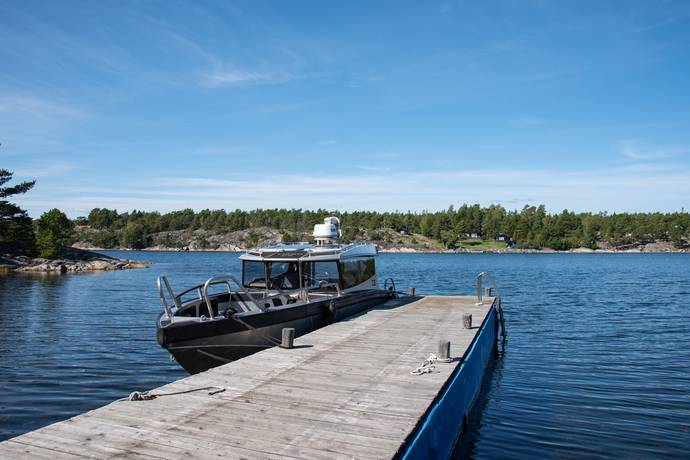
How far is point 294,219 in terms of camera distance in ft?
638

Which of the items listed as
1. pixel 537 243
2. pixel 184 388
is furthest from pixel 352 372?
pixel 537 243

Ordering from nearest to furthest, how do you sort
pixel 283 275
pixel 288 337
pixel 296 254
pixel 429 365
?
pixel 429 365 → pixel 288 337 → pixel 296 254 → pixel 283 275

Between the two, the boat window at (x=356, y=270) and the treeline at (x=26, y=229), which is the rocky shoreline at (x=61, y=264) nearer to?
the treeline at (x=26, y=229)

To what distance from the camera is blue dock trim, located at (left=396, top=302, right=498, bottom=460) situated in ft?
24.6

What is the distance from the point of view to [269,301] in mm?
16016

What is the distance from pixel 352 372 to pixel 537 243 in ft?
601

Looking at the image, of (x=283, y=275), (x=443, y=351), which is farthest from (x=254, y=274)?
(x=443, y=351)

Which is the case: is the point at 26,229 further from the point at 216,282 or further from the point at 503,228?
the point at 503,228

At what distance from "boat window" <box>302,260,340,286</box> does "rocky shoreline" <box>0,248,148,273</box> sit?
58.3 m

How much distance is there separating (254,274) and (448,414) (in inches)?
394

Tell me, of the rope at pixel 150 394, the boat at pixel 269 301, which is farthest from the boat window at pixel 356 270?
the rope at pixel 150 394

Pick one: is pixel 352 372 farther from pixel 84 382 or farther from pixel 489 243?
pixel 489 243

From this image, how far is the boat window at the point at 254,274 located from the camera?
17906 millimetres

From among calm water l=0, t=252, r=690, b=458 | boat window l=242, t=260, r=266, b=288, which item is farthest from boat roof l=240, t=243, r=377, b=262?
calm water l=0, t=252, r=690, b=458
